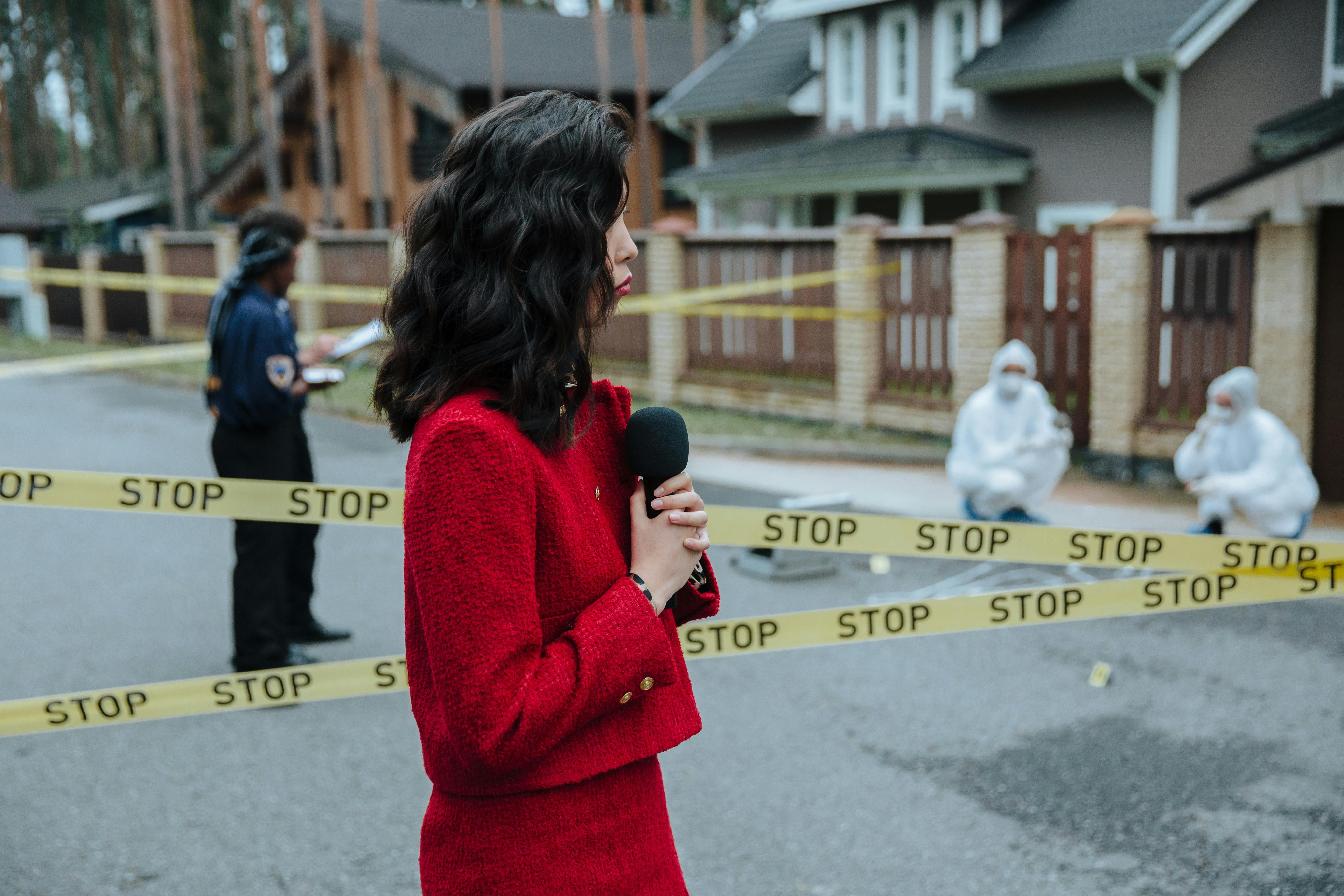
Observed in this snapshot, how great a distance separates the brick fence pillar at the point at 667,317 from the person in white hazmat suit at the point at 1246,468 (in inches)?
340

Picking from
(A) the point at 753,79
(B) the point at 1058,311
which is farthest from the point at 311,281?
(B) the point at 1058,311

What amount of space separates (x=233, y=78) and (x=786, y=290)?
4462 centimetres

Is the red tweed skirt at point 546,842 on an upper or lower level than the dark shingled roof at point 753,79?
lower

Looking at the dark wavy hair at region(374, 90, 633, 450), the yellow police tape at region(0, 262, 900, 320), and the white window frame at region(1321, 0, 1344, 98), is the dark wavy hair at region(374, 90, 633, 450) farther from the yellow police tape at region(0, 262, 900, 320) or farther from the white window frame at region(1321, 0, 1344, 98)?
the white window frame at region(1321, 0, 1344, 98)

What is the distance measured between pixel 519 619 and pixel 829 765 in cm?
346

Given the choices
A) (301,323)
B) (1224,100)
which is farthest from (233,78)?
(1224,100)

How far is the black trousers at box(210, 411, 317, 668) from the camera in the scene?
556cm

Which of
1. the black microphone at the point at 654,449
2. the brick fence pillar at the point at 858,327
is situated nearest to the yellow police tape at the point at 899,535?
the black microphone at the point at 654,449

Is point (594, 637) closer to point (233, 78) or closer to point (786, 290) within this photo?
point (786, 290)

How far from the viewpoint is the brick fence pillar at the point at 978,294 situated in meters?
11.7

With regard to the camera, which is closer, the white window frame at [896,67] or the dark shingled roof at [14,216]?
the white window frame at [896,67]

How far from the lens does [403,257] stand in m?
1.82

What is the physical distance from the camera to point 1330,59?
17.5 meters

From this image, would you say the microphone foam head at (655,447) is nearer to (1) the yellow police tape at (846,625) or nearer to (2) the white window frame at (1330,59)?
(1) the yellow police tape at (846,625)
